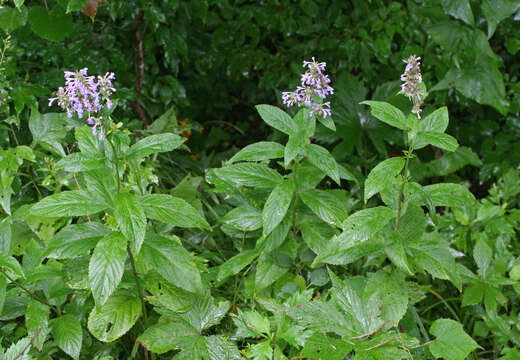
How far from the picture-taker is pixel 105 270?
1258 millimetres

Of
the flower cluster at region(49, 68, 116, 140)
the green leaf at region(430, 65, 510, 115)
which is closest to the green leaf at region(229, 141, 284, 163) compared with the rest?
the flower cluster at region(49, 68, 116, 140)

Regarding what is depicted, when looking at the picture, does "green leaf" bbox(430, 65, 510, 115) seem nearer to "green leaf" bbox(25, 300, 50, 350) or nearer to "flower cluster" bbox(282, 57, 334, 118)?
"flower cluster" bbox(282, 57, 334, 118)

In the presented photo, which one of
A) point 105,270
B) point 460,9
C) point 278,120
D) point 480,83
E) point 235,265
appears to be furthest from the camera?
point 480,83

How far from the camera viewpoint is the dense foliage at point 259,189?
139 cm

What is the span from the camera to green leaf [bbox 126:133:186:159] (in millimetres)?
1402

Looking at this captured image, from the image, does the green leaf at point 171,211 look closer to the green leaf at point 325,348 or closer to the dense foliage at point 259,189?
the dense foliage at point 259,189

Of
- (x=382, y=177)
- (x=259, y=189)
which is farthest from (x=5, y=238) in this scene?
(x=382, y=177)

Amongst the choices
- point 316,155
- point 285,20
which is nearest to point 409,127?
point 316,155

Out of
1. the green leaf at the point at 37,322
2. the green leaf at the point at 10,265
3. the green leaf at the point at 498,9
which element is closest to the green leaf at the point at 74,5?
the green leaf at the point at 10,265

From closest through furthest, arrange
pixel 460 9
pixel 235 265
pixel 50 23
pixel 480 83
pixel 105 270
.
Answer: pixel 105 270 < pixel 235 265 < pixel 50 23 < pixel 460 9 < pixel 480 83

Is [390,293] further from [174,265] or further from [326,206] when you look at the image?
[174,265]

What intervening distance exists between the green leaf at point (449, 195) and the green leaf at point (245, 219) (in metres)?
0.57

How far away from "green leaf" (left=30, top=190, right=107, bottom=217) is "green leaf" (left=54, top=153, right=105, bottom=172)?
9 centimetres

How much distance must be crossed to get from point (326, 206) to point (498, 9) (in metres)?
1.62
